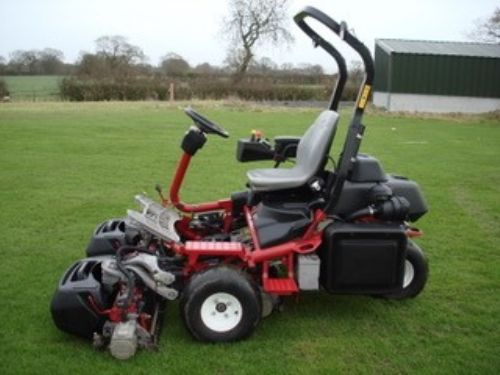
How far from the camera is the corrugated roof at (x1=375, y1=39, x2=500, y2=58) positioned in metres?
26.5

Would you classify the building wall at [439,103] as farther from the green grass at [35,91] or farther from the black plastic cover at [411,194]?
the black plastic cover at [411,194]

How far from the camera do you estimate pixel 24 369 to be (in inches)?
152

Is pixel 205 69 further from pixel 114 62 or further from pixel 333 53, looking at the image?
pixel 333 53

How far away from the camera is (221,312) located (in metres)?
4.22

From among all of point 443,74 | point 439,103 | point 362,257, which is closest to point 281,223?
point 362,257

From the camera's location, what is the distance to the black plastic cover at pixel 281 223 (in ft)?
14.6

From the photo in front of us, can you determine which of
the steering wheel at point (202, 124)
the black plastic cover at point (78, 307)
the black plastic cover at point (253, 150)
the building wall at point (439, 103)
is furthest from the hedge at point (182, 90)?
the black plastic cover at point (78, 307)

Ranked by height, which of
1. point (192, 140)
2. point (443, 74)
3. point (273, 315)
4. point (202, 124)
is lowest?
point (273, 315)

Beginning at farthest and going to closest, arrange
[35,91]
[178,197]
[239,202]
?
[35,91] → [239,202] → [178,197]

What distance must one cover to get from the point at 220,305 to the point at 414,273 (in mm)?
1804

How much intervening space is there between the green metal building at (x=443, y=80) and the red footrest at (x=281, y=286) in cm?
2351

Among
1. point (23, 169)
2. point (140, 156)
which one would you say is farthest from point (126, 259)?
point (140, 156)

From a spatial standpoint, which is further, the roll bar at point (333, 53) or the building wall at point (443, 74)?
the building wall at point (443, 74)

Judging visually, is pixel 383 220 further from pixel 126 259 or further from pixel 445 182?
pixel 445 182
